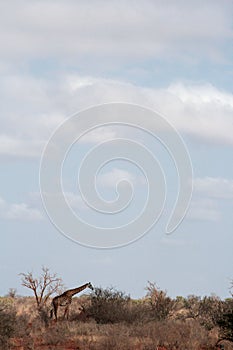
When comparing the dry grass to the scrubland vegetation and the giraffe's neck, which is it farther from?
the giraffe's neck

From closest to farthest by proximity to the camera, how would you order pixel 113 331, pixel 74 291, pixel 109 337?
pixel 109 337 → pixel 113 331 → pixel 74 291

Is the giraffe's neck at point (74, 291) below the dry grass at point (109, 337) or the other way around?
the other way around

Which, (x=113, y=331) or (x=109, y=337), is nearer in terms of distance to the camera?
(x=109, y=337)

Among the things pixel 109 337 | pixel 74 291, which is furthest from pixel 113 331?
pixel 74 291

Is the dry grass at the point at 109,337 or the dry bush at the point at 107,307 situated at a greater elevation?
the dry bush at the point at 107,307

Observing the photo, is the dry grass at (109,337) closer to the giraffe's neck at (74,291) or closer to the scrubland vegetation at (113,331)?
the scrubland vegetation at (113,331)

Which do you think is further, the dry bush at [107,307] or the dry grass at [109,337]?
the dry bush at [107,307]

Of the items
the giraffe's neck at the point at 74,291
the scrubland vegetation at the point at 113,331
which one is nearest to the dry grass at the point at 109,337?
the scrubland vegetation at the point at 113,331

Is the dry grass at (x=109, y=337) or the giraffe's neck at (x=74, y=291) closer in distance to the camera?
the dry grass at (x=109, y=337)

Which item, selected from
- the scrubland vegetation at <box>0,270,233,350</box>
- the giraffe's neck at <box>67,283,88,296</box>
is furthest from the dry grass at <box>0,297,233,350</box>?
the giraffe's neck at <box>67,283,88,296</box>


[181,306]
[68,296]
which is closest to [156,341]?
[68,296]

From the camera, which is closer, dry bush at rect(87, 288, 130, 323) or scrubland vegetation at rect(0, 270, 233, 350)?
scrubland vegetation at rect(0, 270, 233, 350)

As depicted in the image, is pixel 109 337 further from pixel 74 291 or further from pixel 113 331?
pixel 74 291

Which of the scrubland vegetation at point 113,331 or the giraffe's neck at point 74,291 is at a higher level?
the giraffe's neck at point 74,291
